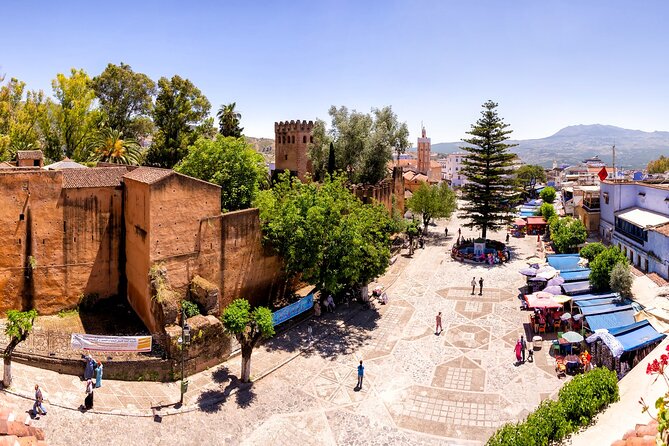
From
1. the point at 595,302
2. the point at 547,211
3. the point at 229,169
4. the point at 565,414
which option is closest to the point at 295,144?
the point at 229,169

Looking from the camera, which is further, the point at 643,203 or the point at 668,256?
the point at 643,203

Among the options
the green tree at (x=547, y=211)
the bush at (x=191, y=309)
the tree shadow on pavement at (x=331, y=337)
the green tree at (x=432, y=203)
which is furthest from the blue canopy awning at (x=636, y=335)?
the green tree at (x=547, y=211)

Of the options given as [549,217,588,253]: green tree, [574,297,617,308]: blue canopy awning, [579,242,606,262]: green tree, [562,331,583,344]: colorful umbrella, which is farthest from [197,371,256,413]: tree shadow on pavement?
[549,217,588,253]: green tree

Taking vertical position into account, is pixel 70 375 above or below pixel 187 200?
below

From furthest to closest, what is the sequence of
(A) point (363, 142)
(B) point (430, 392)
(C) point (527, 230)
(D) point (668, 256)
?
(C) point (527, 230) < (A) point (363, 142) < (D) point (668, 256) < (B) point (430, 392)

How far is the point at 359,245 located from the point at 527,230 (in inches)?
1171

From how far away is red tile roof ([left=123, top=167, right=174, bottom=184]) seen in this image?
1963 cm

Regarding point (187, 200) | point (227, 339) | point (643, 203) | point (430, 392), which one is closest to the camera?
point (430, 392)

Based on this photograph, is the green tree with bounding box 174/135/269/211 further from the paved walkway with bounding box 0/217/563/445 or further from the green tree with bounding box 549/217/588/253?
the green tree with bounding box 549/217/588/253

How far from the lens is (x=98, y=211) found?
21.7m

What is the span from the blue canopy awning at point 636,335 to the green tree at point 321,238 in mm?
10429

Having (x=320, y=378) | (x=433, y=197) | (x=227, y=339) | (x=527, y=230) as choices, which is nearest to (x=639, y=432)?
(x=320, y=378)

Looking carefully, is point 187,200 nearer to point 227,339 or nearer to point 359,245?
point 227,339

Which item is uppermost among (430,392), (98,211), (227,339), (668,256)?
(98,211)
